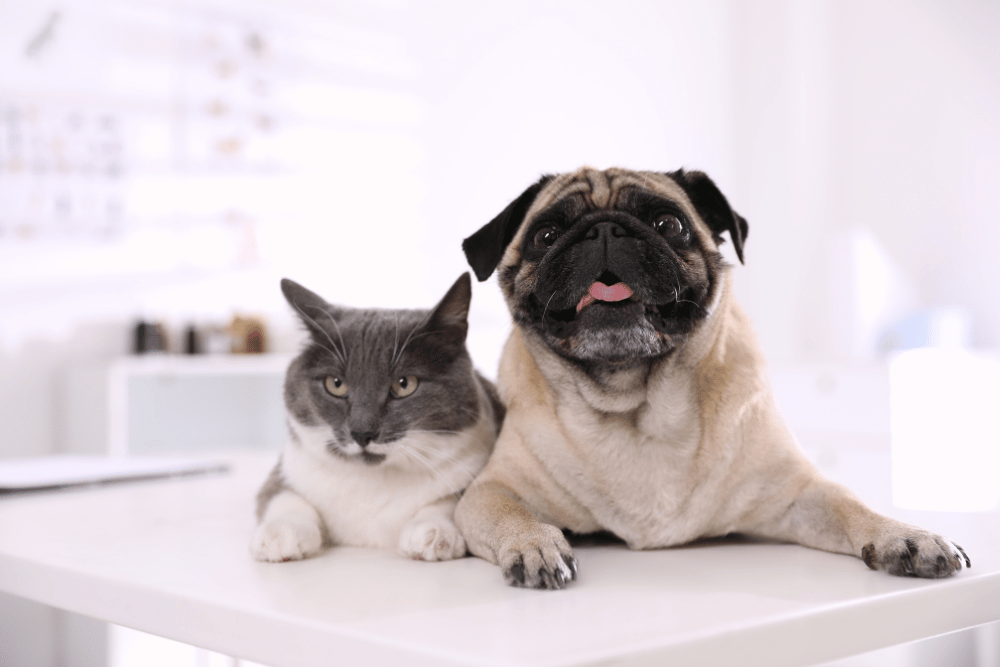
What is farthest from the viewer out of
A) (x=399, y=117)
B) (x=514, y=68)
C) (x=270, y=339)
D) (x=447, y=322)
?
(x=514, y=68)

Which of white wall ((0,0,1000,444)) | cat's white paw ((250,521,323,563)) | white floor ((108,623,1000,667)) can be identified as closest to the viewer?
white floor ((108,623,1000,667))

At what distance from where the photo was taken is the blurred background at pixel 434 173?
352 centimetres

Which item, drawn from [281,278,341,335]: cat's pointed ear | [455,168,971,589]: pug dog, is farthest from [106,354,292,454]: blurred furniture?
[455,168,971,589]: pug dog

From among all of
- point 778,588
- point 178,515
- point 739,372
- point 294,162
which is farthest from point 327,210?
point 778,588

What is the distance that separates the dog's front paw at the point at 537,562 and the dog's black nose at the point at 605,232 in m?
0.37

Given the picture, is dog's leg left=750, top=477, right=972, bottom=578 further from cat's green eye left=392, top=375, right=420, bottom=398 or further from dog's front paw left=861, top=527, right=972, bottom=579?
cat's green eye left=392, top=375, right=420, bottom=398

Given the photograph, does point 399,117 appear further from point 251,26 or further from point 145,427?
point 145,427

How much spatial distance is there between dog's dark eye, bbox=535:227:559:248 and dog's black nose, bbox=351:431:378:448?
1.07 ft

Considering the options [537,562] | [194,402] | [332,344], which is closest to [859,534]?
[537,562]

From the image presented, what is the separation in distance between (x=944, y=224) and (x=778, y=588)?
15.0 ft

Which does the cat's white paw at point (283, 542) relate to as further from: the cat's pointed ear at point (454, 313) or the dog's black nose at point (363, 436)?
the cat's pointed ear at point (454, 313)

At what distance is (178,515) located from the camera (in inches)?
46.4

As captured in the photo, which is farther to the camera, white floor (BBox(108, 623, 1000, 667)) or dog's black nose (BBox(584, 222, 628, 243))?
dog's black nose (BBox(584, 222, 628, 243))

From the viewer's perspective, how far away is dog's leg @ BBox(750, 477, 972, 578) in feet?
2.53
